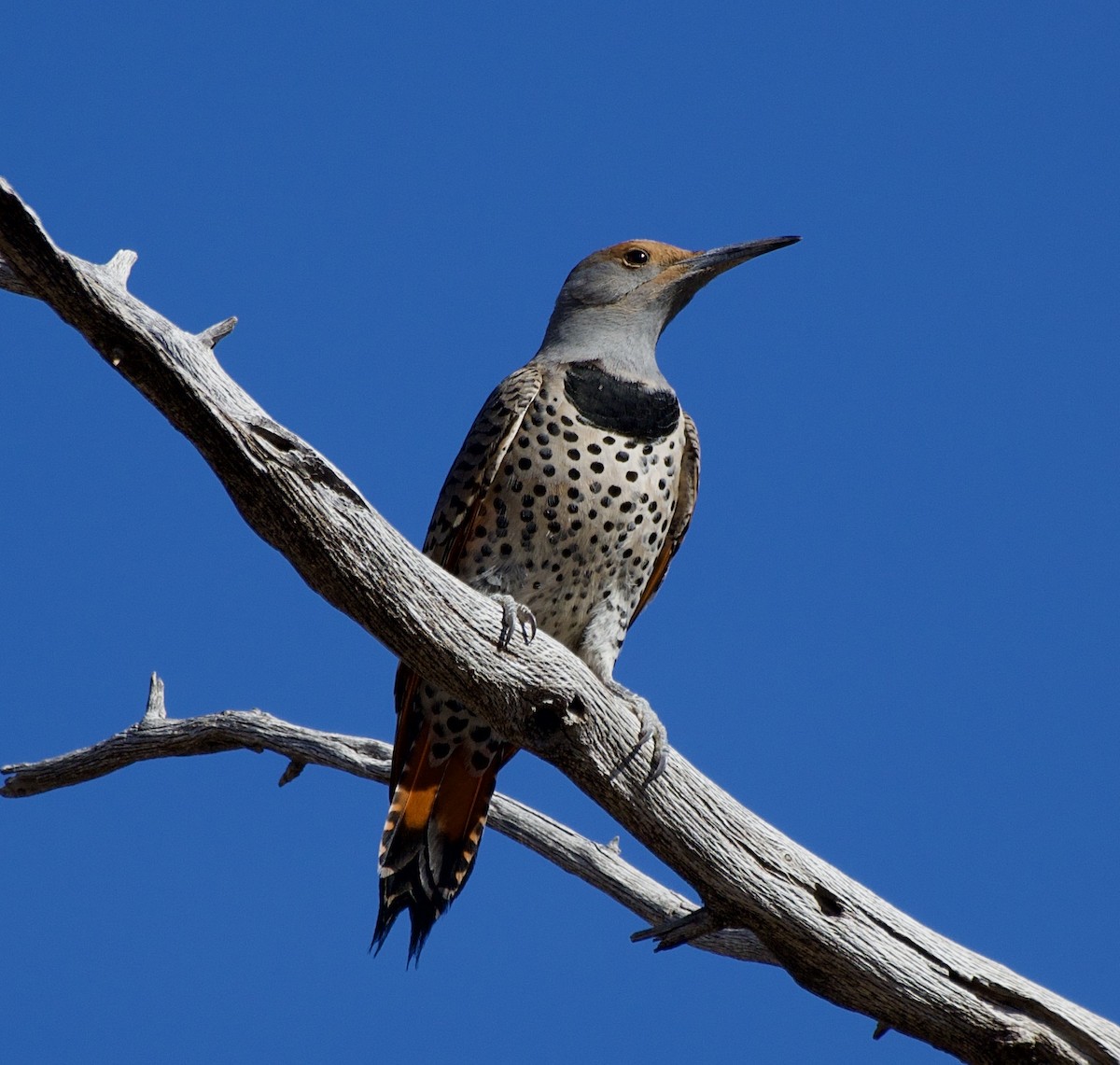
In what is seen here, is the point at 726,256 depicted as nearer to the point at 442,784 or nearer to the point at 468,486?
the point at 468,486

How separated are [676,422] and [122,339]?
242 cm

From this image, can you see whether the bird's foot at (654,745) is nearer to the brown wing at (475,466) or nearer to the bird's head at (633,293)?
the brown wing at (475,466)

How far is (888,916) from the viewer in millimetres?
4301

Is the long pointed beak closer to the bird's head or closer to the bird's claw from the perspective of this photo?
the bird's head

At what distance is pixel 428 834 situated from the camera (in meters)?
5.20

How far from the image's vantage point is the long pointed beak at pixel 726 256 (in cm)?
573

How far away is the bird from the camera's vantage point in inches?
203

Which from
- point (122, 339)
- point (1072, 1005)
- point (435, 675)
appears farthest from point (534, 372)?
point (1072, 1005)

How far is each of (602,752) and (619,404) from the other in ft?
5.19

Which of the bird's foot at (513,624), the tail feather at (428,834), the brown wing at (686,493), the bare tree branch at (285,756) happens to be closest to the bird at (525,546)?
the tail feather at (428,834)

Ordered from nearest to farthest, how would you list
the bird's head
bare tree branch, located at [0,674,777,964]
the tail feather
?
the tail feather < the bird's head < bare tree branch, located at [0,674,777,964]

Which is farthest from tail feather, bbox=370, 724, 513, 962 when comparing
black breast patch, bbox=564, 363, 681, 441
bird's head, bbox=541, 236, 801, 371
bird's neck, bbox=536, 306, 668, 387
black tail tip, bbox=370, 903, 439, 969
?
bird's head, bbox=541, 236, 801, 371

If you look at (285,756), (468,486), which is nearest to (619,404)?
(468,486)

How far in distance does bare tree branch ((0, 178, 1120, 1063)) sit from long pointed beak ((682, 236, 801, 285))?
220cm
